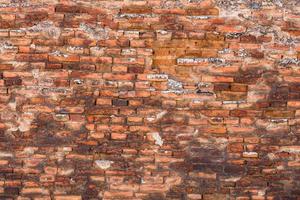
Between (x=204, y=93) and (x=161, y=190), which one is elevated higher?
(x=204, y=93)

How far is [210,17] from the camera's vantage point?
3.35 metres

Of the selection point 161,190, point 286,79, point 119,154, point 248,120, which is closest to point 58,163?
point 119,154

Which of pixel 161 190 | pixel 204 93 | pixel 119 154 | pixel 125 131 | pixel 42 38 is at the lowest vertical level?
pixel 161 190

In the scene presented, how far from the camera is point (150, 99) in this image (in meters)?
3.42

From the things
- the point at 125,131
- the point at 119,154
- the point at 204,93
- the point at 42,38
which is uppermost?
the point at 42,38

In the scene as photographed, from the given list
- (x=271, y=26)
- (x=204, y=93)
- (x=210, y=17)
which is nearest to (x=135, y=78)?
(x=204, y=93)

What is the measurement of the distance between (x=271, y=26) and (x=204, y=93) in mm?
860

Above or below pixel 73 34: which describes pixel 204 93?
below

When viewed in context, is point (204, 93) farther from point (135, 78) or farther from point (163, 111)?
point (135, 78)

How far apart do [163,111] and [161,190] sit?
30.0 inches

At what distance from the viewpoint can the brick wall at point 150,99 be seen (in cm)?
336

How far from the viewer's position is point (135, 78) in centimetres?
340

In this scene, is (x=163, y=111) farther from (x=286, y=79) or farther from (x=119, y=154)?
(x=286, y=79)

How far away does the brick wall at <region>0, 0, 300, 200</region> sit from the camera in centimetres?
336
